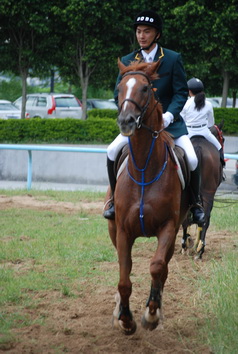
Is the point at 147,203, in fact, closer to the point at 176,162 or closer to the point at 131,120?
the point at 176,162

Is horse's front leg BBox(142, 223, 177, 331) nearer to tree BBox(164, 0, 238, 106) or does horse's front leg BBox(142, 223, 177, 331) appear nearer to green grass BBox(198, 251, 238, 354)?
green grass BBox(198, 251, 238, 354)

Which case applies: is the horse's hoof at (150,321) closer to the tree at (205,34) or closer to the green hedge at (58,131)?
the green hedge at (58,131)

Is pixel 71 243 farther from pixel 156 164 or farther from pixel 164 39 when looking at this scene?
pixel 164 39

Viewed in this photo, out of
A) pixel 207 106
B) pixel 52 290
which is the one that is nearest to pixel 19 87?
pixel 207 106

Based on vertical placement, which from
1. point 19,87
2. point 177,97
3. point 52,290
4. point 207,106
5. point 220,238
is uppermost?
point 177,97

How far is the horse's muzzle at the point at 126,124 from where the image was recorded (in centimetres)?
496

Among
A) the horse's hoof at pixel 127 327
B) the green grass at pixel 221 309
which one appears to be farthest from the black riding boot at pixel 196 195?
the horse's hoof at pixel 127 327

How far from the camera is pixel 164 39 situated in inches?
1129

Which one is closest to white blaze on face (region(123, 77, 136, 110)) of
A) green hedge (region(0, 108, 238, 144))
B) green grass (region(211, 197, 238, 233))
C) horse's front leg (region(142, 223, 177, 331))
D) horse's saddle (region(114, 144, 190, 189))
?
horse's saddle (region(114, 144, 190, 189))

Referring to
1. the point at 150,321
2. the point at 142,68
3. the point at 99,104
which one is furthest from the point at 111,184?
the point at 99,104

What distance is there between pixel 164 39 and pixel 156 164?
2369 cm

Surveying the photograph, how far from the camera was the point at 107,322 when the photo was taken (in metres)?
6.23

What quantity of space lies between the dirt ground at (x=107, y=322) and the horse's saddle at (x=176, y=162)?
136cm

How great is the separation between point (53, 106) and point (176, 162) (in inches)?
1178
